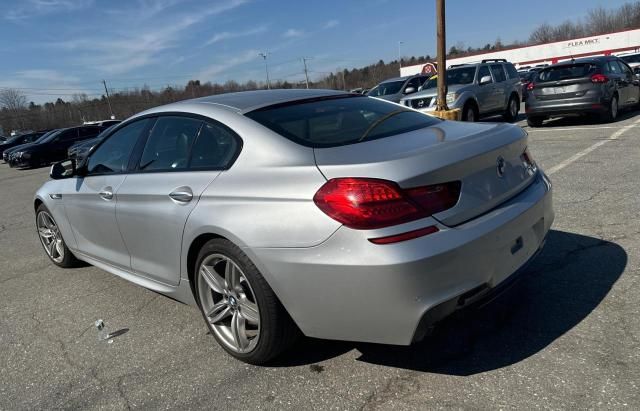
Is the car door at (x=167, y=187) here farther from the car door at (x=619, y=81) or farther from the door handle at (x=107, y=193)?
the car door at (x=619, y=81)

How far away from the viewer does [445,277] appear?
2.29 meters

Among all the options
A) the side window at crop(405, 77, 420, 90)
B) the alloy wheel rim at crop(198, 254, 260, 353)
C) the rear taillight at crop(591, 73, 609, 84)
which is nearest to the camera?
the alloy wheel rim at crop(198, 254, 260, 353)

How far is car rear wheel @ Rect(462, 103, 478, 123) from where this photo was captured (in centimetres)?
1259

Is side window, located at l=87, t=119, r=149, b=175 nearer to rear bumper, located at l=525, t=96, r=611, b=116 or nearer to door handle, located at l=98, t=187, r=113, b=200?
door handle, located at l=98, t=187, r=113, b=200

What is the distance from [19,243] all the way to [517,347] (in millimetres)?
6607

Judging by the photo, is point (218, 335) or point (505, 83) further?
point (505, 83)

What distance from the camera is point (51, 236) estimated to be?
5293mm

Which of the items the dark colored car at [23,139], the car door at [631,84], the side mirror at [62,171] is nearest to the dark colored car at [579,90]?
the car door at [631,84]

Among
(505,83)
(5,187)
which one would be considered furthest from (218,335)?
(5,187)

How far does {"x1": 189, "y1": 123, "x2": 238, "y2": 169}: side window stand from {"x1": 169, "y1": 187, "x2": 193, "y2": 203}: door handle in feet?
0.54

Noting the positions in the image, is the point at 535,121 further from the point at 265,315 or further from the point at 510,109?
the point at 265,315

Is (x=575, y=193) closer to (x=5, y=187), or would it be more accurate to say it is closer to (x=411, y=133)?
(x=411, y=133)

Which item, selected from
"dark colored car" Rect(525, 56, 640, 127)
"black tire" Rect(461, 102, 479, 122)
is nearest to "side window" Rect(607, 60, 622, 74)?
"dark colored car" Rect(525, 56, 640, 127)

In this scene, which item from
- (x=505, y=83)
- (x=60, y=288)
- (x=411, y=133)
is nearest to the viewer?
(x=411, y=133)
